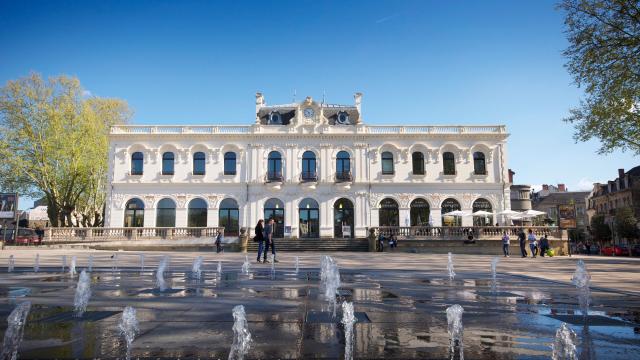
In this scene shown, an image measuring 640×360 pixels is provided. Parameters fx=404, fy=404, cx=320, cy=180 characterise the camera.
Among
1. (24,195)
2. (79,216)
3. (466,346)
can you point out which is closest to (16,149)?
(24,195)

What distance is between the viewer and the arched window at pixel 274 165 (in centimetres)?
3750

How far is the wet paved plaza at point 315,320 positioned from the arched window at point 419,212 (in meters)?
28.4

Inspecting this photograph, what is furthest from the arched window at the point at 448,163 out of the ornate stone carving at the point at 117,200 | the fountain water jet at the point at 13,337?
the fountain water jet at the point at 13,337

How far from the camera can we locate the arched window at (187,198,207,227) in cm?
3684

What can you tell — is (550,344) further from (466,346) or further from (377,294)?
A: (377,294)

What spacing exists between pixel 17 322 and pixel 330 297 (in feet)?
13.7

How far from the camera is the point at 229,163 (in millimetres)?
37750

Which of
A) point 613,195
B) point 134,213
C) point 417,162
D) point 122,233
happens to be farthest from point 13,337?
point 613,195

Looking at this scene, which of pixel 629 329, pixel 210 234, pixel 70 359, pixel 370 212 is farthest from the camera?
pixel 370 212

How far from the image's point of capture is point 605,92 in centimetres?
1908

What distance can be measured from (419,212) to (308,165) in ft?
36.6

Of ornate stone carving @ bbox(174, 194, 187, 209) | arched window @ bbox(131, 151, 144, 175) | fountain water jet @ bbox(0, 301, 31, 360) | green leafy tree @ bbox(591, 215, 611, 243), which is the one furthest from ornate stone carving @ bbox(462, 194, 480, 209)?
green leafy tree @ bbox(591, 215, 611, 243)

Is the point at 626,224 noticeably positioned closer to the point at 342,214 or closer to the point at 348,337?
the point at 342,214

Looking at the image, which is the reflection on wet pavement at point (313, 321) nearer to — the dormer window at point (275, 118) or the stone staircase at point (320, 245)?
the stone staircase at point (320, 245)
